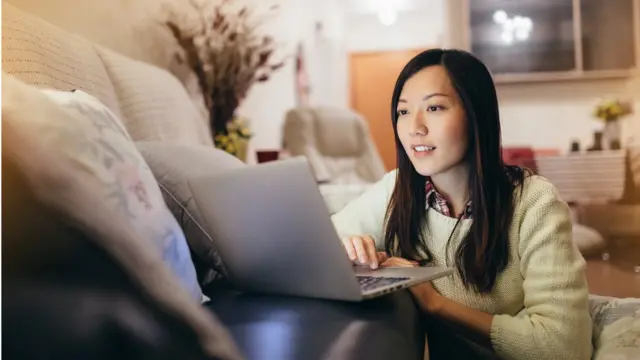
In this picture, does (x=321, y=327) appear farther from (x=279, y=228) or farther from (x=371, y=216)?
(x=371, y=216)

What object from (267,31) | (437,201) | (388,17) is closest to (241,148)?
(267,31)

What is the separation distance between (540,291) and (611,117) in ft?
1.47

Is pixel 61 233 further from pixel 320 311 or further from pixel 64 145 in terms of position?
pixel 320 311

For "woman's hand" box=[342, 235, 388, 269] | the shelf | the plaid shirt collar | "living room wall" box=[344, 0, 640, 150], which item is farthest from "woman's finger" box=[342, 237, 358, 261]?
the shelf

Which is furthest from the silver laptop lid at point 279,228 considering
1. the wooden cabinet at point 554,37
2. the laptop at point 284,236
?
the wooden cabinet at point 554,37

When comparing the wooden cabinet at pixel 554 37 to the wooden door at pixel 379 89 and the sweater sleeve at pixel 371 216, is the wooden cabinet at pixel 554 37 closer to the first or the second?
the wooden door at pixel 379 89

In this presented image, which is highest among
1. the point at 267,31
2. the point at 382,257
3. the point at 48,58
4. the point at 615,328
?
the point at 267,31

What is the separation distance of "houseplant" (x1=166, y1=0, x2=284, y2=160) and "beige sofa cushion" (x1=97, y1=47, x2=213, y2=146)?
588 millimetres

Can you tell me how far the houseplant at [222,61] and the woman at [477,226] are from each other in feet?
3.80

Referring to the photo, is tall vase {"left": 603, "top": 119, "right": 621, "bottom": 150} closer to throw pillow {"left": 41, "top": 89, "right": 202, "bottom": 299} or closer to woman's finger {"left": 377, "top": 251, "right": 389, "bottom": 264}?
woman's finger {"left": 377, "top": 251, "right": 389, "bottom": 264}

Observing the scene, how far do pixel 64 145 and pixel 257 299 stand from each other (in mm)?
315

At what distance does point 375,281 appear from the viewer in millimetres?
568

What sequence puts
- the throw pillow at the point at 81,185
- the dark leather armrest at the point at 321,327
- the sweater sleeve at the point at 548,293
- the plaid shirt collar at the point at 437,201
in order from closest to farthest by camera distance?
the throw pillow at the point at 81,185 < the dark leather armrest at the point at 321,327 < the sweater sleeve at the point at 548,293 < the plaid shirt collar at the point at 437,201

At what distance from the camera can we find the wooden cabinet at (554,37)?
2.95ft
